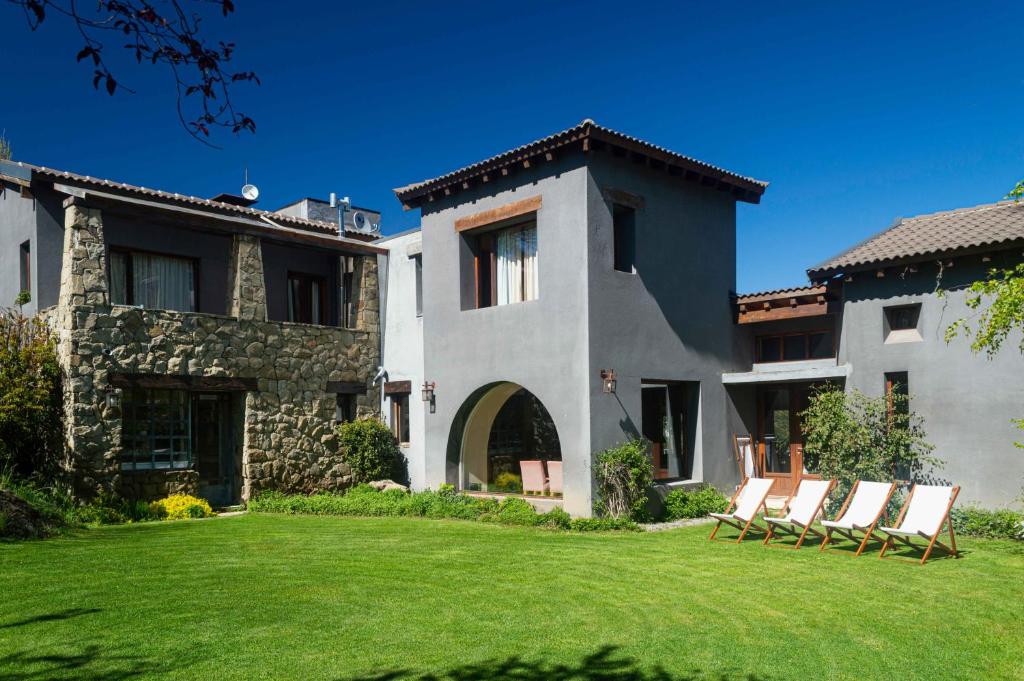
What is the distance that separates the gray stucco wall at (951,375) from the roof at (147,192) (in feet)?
44.4

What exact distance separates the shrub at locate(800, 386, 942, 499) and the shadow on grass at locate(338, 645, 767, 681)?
912 centimetres

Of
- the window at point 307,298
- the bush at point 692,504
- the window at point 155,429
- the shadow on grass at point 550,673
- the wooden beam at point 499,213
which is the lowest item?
the bush at point 692,504

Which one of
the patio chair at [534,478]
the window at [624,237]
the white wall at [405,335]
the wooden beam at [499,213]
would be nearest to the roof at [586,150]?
the wooden beam at [499,213]

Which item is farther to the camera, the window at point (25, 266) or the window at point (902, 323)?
the window at point (25, 266)

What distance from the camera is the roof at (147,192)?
1661 centimetres

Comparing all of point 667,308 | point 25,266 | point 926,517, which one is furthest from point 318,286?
point 926,517

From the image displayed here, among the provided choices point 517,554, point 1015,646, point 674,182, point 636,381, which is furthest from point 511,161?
point 1015,646

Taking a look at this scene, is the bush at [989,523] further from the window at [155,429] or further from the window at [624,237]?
the window at [155,429]

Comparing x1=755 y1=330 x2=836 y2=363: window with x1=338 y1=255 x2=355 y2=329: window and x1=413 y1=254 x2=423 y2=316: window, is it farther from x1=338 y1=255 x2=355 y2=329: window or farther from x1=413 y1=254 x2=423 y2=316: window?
x1=338 y1=255 x2=355 y2=329: window

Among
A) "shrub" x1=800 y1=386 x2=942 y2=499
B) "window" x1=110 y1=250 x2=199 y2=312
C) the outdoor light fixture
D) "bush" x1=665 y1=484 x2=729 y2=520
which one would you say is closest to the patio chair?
"bush" x1=665 y1=484 x2=729 y2=520

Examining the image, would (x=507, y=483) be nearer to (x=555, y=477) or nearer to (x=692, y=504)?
(x=555, y=477)

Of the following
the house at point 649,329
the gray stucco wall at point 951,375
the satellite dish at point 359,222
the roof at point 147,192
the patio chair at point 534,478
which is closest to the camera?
the gray stucco wall at point 951,375

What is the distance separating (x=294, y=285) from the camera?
2038cm

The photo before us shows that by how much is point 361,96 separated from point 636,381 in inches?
378
